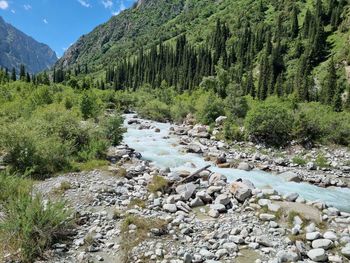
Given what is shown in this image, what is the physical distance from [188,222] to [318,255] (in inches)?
175

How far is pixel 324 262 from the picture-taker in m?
10.1

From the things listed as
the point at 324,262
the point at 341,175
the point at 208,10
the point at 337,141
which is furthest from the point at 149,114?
the point at 208,10

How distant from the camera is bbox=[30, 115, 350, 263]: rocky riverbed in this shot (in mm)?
10305

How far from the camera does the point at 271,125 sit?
96.7ft

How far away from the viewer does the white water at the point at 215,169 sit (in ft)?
58.6

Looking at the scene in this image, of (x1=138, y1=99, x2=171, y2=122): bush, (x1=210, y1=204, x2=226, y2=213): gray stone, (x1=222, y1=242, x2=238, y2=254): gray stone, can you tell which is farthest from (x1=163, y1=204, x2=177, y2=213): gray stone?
(x1=138, y1=99, x2=171, y2=122): bush

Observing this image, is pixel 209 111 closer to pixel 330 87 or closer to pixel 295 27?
pixel 330 87

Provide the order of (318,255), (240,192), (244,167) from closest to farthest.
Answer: (318,255) < (240,192) < (244,167)

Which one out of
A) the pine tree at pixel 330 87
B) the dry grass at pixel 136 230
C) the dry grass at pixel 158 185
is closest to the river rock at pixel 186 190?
the dry grass at pixel 158 185

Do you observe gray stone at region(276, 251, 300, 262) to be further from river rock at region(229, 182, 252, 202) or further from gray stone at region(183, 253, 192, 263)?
river rock at region(229, 182, 252, 202)

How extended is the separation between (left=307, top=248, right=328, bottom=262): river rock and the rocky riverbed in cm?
3

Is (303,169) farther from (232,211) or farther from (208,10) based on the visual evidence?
(208,10)

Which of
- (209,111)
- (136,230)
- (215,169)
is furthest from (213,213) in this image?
(209,111)

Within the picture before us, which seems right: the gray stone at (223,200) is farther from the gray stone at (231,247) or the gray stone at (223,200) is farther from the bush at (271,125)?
the bush at (271,125)
